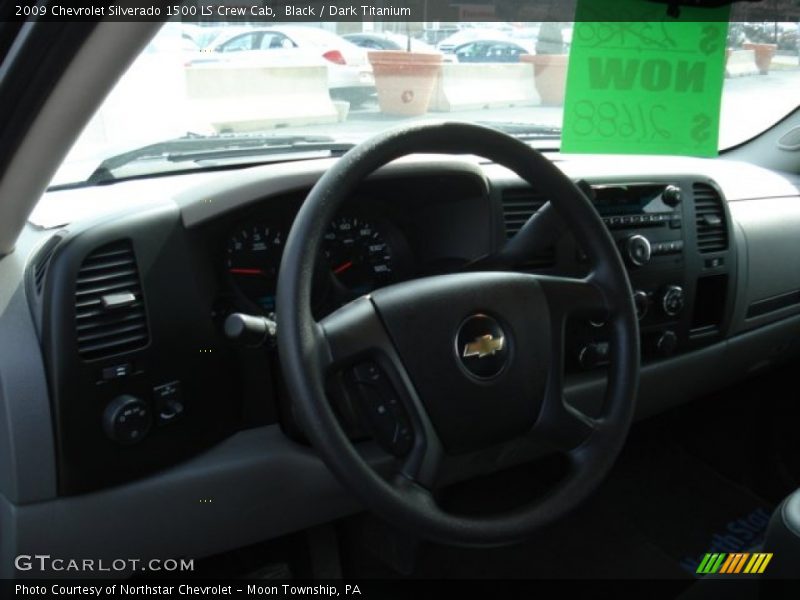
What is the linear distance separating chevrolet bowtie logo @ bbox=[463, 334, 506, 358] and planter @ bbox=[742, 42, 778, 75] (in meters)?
1.52

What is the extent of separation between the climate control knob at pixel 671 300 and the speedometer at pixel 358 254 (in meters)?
0.89

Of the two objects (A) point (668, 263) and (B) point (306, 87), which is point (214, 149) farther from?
(A) point (668, 263)

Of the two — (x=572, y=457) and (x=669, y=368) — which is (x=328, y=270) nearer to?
(x=572, y=457)

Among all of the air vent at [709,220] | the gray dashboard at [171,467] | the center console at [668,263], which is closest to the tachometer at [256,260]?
the gray dashboard at [171,467]

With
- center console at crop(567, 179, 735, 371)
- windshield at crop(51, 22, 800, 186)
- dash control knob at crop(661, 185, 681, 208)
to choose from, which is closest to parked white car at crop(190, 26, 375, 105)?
windshield at crop(51, 22, 800, 186)

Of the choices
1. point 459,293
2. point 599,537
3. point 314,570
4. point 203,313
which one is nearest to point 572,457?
point 459,293

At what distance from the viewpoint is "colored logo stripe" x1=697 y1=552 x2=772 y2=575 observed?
1.81 metres

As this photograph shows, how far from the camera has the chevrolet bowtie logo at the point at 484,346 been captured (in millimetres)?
1489

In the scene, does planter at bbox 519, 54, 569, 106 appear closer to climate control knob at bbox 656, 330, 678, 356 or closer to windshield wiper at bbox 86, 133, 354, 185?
windshield wiper at bbox 86, 133, 354, 185

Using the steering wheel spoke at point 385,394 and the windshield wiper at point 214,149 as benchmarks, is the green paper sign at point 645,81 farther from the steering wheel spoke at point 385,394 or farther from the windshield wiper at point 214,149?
the windshield wiper at point 214,149

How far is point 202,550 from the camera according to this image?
6.18 feet

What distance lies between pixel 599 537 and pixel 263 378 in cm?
137

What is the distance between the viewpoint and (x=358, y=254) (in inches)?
78.4
